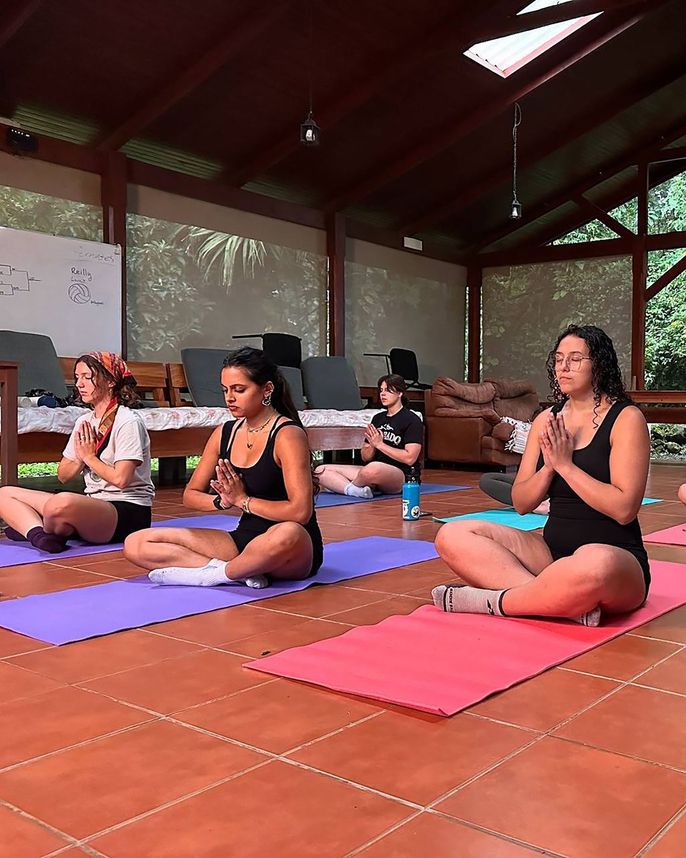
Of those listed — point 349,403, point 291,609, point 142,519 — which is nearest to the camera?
point 291,609

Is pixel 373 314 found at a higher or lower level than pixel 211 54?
lower

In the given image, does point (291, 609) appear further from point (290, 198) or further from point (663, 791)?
point (290, 198)

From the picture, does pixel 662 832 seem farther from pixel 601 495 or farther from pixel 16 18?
pixel 16 18

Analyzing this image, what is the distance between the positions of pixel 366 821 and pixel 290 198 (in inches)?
368

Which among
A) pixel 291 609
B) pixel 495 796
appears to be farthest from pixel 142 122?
pixel 495 796

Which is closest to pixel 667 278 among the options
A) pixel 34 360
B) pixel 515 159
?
pixel 515 159

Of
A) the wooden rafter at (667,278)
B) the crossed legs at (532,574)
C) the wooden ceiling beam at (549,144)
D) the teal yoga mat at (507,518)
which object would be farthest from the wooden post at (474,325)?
the crossed legs at (532,574)

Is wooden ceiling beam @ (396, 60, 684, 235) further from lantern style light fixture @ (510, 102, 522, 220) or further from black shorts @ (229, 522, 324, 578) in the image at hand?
black shorts @ (229, 522, 324, 578)

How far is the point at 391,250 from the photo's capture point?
11312 mm

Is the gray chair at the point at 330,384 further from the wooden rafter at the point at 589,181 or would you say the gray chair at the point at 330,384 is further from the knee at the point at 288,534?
the knee at the point at 288,534

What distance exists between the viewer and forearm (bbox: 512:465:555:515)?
2.40 metres

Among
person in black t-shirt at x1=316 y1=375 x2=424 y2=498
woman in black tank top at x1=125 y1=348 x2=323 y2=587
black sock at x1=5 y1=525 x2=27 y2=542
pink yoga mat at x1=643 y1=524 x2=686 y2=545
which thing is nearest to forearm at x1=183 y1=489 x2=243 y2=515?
woman in black tank top at x1=125 y1=348 x2=323 y2=587

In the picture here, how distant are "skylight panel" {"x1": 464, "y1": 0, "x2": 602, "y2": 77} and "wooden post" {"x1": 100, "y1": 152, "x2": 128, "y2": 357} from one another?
11.5 feet

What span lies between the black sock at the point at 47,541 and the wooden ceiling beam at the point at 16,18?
418cm
